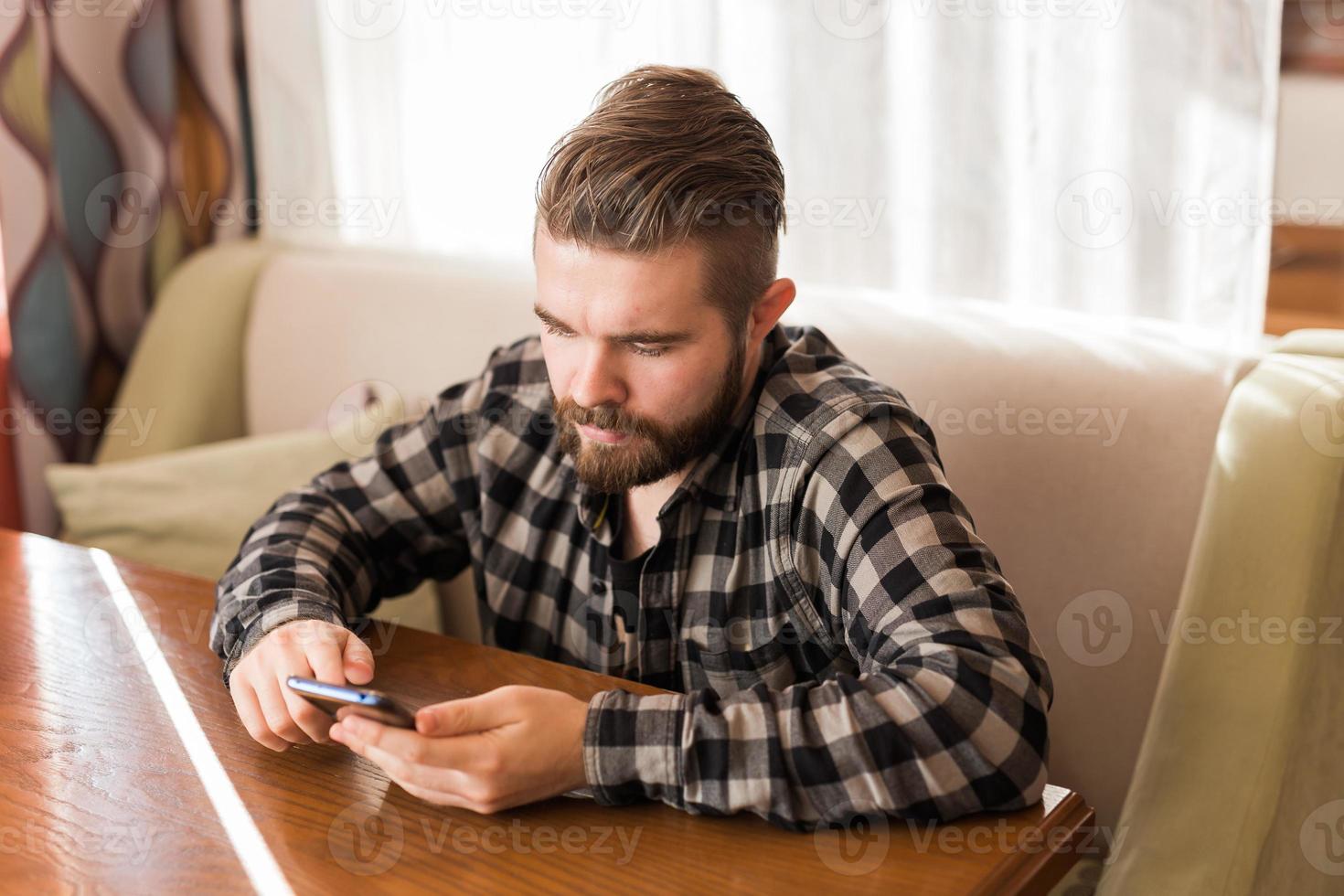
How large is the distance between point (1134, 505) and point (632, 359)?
652 millimetres

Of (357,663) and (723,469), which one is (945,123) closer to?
(723,469)

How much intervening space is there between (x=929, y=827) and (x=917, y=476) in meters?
0.33

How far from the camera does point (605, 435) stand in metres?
1.17

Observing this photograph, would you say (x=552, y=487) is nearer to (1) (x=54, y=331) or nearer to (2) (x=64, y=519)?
(2) (x=64, y=519)

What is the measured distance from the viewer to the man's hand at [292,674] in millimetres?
991

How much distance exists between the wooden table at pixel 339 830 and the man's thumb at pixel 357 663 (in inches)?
1.9

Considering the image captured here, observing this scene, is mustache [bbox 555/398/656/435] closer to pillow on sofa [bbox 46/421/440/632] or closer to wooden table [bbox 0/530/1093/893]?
wooden table [bbox 0/530/1093/893]

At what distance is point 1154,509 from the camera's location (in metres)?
1.41

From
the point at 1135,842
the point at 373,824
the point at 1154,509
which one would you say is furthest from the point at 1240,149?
→ the point at 373,824

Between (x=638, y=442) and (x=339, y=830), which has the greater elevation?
(x=638, y=442)

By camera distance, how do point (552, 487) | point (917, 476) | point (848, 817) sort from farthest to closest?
1. point (552, 487)
2. point (917, 476)
3. point (848, 817)

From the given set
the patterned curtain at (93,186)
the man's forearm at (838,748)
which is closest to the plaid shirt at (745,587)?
the man's forearm at (838,748)

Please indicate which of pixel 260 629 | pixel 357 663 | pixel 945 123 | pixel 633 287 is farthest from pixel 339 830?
pixel 945 123

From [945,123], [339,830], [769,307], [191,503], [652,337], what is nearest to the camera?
[339,830]
